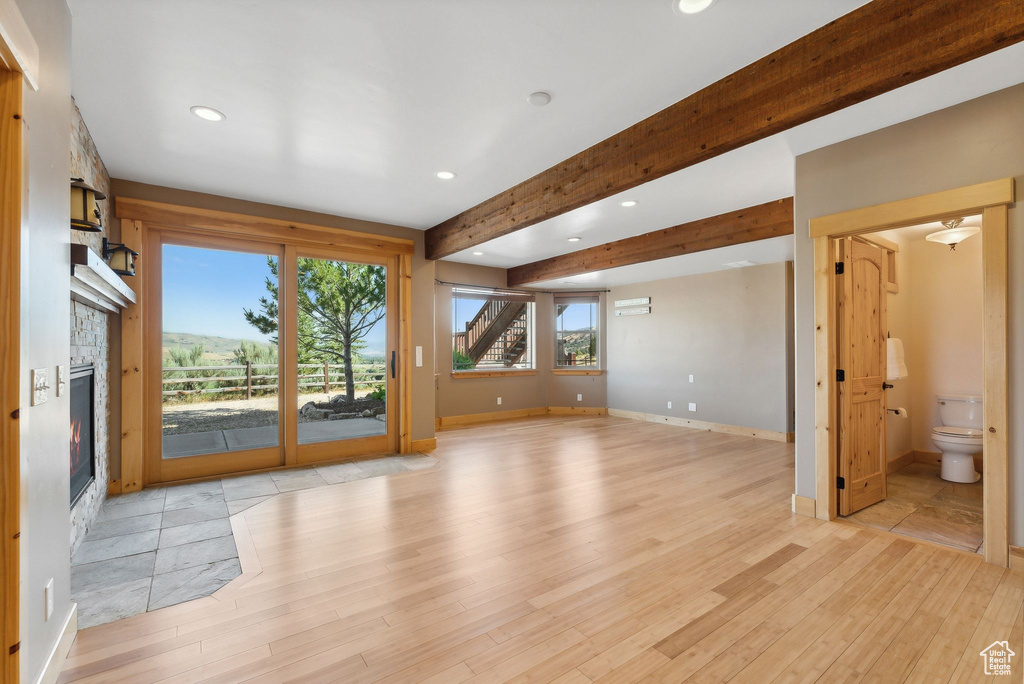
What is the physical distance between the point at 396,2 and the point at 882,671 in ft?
10.9

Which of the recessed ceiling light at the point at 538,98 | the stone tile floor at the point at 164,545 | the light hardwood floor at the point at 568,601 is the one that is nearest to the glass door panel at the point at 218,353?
the stone tile floor at the point at 164,545

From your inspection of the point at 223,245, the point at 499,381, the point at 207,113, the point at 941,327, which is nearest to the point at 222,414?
the point at 223,245

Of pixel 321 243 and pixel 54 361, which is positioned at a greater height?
pixel 321 243

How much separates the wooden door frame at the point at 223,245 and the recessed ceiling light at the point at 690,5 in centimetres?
402

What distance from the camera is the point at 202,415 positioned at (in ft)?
14.2

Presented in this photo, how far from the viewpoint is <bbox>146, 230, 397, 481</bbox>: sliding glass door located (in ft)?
13.8

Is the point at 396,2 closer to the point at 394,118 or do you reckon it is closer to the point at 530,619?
the point at 394,118

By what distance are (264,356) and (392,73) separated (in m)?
3.36

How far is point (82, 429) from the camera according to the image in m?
3.01

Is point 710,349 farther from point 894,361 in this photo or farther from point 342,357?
point 342,357

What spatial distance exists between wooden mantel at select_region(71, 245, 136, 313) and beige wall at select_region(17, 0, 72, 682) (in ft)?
0.28

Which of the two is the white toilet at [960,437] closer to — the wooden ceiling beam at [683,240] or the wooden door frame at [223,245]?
the wooden ceiling beam at [683,240]

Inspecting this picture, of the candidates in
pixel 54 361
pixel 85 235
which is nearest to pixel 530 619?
pixel 54 361

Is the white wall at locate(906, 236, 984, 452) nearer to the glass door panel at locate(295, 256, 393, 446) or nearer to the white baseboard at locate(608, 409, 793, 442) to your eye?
the white baseboard at locate(608, 409, 793, 442)
